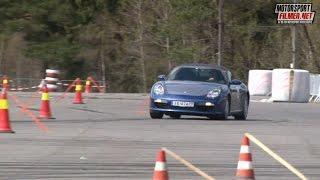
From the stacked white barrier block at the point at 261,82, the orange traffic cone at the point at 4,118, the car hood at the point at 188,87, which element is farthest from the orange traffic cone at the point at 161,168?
the stacked white barrier block at the point at 261,82

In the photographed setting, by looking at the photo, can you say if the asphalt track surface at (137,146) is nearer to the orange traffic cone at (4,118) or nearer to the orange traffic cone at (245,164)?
the orange traffic cone at (4,118)

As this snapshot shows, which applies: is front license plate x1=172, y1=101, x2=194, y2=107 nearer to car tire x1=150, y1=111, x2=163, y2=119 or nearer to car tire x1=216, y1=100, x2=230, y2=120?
car tire x1=150, y1=111, x2=163, y2=119

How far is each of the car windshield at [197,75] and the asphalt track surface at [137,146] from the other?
4.06 feet

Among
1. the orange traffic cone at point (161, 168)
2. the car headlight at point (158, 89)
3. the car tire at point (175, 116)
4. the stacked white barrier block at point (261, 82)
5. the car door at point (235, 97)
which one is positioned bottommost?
the stacked white barrier block at point (261, 82)

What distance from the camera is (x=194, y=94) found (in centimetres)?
2081

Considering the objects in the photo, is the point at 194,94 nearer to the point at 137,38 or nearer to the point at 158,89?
the point at 158,89

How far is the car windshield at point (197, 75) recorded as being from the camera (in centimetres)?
2189

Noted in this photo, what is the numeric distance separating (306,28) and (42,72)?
19.1 meters

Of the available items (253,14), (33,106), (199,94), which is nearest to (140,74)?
(253,14)

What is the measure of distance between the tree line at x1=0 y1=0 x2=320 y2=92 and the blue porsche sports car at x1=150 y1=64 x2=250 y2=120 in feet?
126

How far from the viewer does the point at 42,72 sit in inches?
2554

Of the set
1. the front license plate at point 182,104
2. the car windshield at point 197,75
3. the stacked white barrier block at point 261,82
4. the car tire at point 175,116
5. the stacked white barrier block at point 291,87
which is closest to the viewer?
the front license plate at point 182,104

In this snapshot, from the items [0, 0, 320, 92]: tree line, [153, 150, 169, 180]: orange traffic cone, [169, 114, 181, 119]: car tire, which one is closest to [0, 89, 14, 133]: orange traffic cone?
[169, 114, 181, 119]: car tire

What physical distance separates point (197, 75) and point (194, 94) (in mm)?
1279
